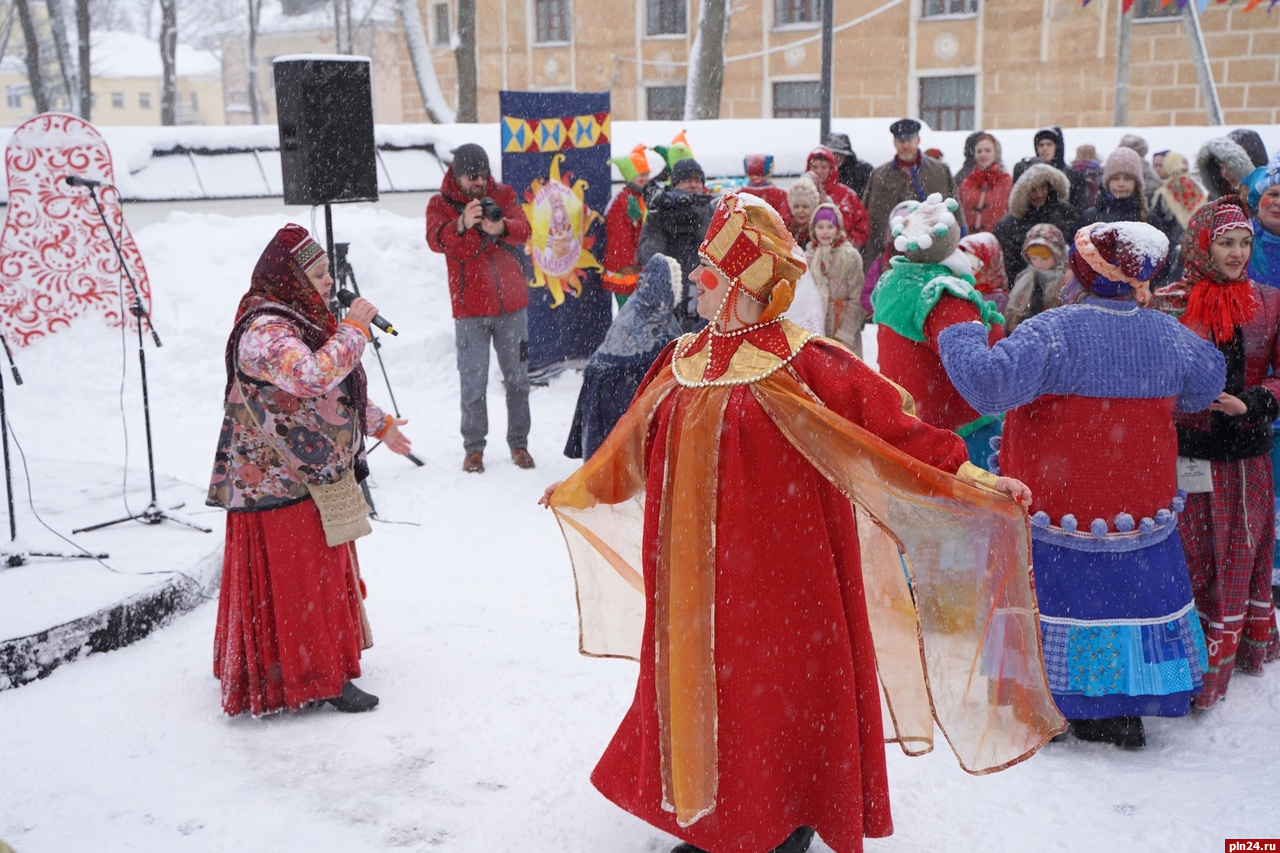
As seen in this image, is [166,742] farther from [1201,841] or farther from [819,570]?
[1201,841]

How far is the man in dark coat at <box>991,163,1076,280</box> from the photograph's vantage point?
289 inches

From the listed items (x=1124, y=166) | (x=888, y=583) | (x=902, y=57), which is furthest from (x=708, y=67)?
(x=888, y=583)

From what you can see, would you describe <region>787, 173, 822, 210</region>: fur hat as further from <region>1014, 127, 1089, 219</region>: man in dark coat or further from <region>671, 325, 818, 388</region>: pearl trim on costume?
<region>671, 325, 818, 388</region>: pearl trim on costume

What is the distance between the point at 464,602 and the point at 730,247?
2858 mm

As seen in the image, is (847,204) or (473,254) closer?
(473,254)

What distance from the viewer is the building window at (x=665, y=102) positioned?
3017 cm

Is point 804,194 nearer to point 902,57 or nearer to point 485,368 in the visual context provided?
point 485,368

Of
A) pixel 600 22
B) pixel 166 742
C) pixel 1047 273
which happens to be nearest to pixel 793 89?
pixel 600 22

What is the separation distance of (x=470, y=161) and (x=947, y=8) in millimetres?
22186

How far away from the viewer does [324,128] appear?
594cm

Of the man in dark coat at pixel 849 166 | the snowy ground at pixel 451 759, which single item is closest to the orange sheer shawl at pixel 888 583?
the snowy ground at pixel 451 759

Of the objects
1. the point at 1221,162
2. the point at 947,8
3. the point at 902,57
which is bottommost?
the point at 1221,162

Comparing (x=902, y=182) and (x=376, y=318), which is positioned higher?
(x=902, y=182)

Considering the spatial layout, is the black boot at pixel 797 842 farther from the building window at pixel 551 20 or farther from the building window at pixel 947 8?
the building window at pixel 551 20
